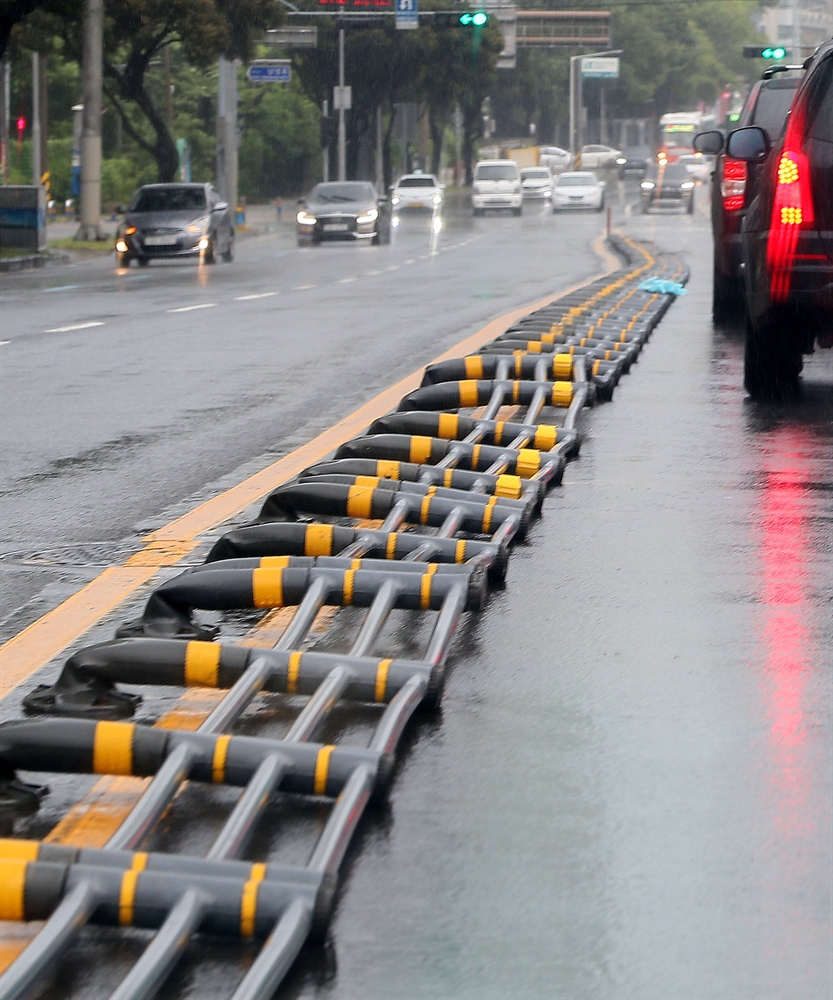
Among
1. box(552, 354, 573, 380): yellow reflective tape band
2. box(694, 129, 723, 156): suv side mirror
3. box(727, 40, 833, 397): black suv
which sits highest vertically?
box(694, 129, 723, 156): suv side mirror

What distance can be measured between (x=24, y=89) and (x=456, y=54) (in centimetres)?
1702

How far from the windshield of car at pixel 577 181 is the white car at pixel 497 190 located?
5.13ft

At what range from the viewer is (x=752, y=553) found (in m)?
5.95

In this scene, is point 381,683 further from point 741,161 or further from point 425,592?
point 741,161

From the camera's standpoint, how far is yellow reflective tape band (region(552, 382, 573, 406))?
9.17 m

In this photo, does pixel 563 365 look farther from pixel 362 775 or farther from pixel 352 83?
pixel 352 83

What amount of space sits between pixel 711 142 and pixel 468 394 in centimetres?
Answer: 548

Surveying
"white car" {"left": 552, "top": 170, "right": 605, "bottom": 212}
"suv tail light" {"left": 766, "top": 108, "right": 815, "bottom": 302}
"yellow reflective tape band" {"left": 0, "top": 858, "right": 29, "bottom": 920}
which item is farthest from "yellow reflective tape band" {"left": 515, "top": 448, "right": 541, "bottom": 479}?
"white car" {"left": 552, "top": 170, "right": 605, "bottom": 212}

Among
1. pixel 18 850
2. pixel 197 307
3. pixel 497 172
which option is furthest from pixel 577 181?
pixel 18 850

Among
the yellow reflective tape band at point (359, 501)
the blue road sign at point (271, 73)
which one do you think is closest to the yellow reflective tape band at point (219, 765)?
the yellow reflective tape band at point (359, 501)

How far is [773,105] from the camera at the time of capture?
13.6 meters

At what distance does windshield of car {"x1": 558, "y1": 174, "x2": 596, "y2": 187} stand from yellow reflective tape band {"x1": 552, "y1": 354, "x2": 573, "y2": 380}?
186 ft

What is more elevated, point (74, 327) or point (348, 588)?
point (74, 327)

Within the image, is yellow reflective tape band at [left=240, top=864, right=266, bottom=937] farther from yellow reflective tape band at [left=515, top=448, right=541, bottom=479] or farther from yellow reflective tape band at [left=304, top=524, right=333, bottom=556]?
yellow reflective tape band at [left=515, top=448, right=541, bottom=479]
